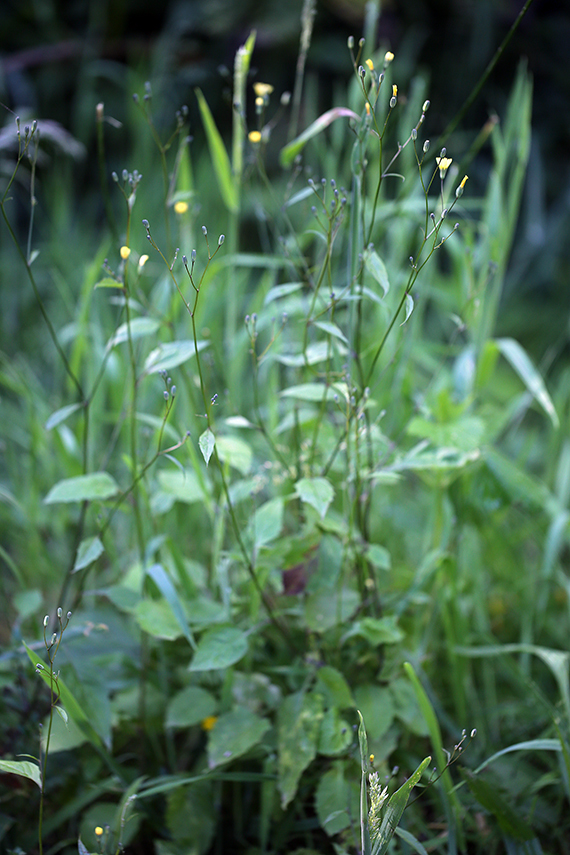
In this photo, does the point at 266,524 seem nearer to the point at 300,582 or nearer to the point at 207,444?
the point at 300,582

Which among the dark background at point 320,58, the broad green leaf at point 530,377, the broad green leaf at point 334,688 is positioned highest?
the dark background at point 320,58

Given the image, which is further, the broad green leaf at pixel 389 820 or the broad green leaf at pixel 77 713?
the broad green leaf at pixel 77 713

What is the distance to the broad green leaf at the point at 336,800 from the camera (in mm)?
692

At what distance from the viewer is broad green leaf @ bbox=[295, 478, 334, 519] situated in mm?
677

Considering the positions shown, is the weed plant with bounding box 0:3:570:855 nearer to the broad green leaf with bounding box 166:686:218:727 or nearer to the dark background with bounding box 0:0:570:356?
the broad green leaf with bounding box 166:686:218:727

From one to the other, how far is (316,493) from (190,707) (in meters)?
0.35

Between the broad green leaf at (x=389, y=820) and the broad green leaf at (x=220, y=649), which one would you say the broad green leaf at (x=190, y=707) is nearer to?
the broad green leaf at (x=220, y=649)

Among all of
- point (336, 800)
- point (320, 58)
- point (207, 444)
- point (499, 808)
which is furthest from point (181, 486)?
point (320, 58)

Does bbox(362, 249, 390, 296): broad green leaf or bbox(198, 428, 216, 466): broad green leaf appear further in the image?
bbox(362, 249, 390, 296): broad green leaf

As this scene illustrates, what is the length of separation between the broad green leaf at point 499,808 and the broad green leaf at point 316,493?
0.33m

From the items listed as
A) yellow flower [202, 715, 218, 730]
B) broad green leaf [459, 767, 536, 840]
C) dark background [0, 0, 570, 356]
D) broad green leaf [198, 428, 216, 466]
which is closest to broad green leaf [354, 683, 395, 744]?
broad green leaf [459, 767, 536, 840]

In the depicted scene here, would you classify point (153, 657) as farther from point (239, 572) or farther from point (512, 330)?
point (512, 330)

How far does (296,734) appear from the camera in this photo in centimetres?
75

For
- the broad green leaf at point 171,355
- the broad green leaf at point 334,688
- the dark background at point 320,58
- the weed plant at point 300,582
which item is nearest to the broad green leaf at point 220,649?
the weed plant at point 300,582
